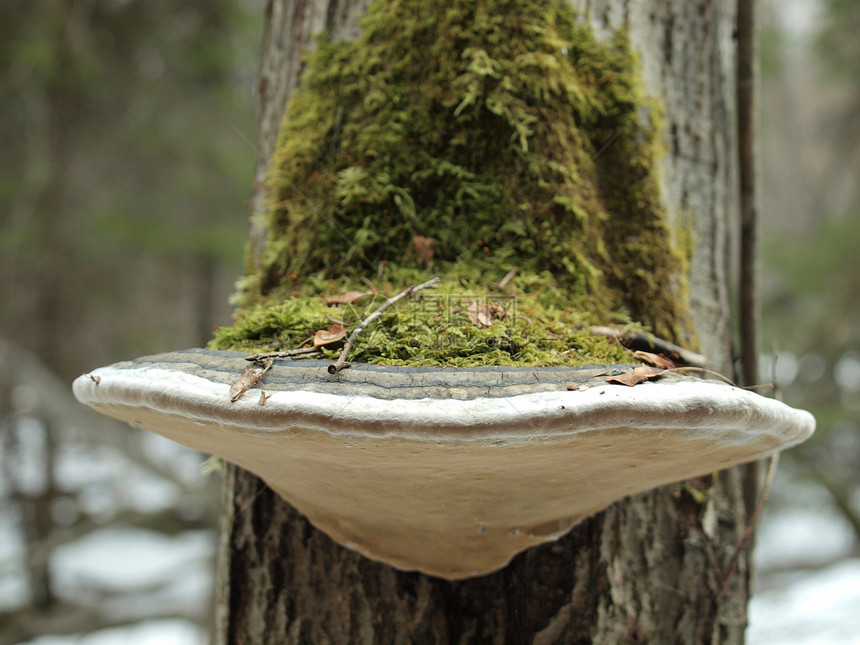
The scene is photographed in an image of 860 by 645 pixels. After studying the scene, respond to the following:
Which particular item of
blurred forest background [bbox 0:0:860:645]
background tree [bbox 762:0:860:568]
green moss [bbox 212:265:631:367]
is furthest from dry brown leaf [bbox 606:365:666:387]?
background tree [bbox 762:0:860:568]

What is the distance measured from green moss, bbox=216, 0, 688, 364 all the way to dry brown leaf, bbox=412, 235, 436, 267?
0.07ft

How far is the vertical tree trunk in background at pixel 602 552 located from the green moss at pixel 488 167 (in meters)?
0.13

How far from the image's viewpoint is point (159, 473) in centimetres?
484

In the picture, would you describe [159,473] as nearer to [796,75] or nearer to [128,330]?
[128,330]

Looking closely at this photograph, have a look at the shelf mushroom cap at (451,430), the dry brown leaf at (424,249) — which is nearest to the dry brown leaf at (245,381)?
the shelf mushroom cap at (451,430)

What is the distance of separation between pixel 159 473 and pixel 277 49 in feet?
14.0

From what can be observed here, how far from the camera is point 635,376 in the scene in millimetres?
802

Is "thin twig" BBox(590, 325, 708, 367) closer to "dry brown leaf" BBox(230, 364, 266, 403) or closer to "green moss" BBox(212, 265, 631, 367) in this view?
"green moss" BBox(212, 265, 631, 367)

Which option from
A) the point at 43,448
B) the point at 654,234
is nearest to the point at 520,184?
the point at 654,234

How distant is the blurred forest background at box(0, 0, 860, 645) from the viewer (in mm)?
5738

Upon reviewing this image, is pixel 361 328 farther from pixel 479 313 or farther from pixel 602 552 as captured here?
pixel 602 552

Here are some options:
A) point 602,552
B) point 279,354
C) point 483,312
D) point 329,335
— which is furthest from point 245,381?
point 602,552

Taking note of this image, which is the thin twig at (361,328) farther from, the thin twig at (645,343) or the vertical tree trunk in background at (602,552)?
the vertical tree trunk in background at (602,552)

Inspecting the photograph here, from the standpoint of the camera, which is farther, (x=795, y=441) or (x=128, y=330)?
(x=128, y=330)
